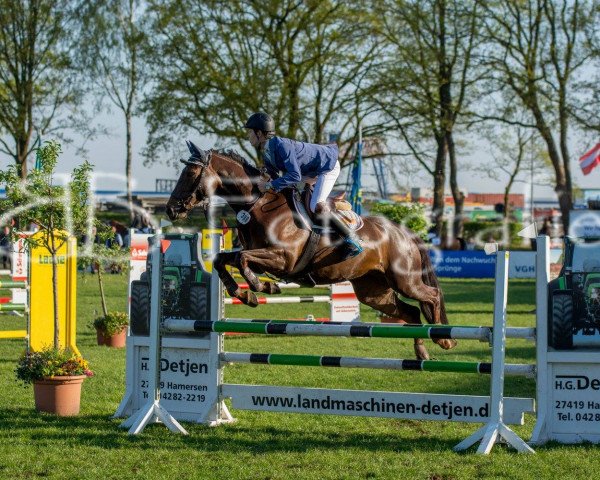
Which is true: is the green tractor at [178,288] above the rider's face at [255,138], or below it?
below

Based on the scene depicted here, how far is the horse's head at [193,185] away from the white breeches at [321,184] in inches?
31.6

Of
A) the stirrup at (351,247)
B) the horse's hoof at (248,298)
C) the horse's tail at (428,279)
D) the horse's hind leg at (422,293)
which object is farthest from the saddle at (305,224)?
the horse's tail at (428,279)

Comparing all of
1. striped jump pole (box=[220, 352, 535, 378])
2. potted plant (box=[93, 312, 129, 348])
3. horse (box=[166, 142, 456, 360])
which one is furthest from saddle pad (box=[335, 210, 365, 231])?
potted plant (box=[93, 312, 129, 348])

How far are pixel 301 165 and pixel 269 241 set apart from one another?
0.67 metres

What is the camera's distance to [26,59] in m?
31.8

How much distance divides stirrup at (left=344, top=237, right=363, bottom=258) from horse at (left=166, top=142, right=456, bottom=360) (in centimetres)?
6

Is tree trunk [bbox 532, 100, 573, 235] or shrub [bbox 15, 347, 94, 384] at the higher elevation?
tree trunk [bbox 532, 100, 573, 235]

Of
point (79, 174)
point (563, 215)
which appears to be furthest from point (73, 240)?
point (563, 215)

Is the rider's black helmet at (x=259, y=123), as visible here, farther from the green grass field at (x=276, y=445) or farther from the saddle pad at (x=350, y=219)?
the green grass field at (x=276, y=445)

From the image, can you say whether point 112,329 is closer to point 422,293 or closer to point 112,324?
point 112,324

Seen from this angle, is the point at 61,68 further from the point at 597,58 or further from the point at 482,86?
the point at 597,58

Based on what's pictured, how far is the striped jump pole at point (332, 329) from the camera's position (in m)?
6.62

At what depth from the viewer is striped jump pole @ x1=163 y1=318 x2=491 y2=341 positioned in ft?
21.7

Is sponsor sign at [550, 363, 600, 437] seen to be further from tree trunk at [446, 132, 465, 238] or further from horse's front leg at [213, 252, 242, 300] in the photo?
tree trunk at [446, 132, 465, 238]
